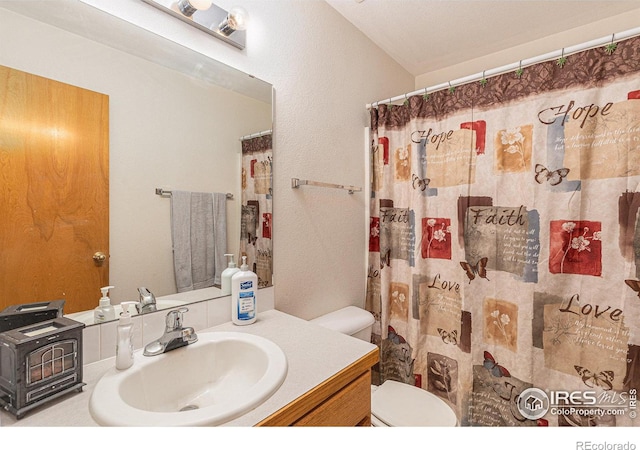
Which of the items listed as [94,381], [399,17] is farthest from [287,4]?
[94,381]

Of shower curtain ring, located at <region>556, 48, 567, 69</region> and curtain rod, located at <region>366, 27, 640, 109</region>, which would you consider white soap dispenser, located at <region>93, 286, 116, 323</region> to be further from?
shower curtain ring, located at <region>556, 48, 567, 69</region>

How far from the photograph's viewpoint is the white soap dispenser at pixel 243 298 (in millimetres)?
1044

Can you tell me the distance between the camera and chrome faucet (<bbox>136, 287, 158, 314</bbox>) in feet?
2.95

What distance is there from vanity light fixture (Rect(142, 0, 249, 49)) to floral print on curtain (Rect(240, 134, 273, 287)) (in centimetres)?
37

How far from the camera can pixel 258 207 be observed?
1187 mm

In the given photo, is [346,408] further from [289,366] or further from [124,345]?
[124,345]

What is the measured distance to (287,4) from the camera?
1.28m

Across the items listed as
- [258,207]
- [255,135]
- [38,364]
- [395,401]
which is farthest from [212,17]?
[395,401]

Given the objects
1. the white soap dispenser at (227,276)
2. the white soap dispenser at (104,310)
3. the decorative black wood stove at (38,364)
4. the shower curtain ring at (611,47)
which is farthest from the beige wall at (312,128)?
the shower curtain ring at (611,47)

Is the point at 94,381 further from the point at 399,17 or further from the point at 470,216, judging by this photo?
the point at 399,17

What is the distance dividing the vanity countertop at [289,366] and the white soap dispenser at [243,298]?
0.03 m

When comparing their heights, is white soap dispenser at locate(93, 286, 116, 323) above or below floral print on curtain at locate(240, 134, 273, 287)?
below

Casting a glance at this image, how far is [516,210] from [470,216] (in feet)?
0.62

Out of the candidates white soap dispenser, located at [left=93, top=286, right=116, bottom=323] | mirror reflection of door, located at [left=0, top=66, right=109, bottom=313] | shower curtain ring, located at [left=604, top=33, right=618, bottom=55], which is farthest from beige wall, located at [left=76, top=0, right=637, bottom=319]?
shower curtain ring, located at [left=604, top=33, right=618, bottom=55]
